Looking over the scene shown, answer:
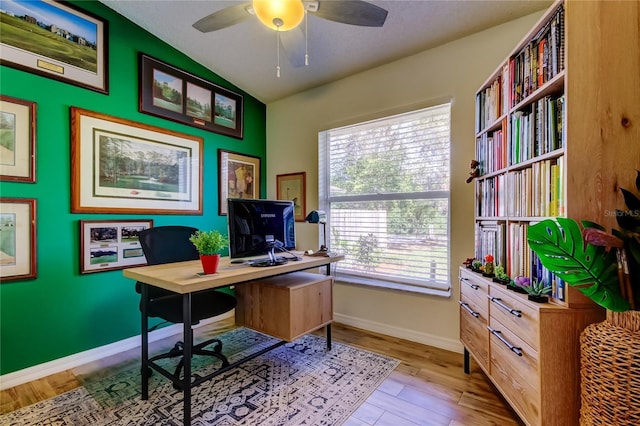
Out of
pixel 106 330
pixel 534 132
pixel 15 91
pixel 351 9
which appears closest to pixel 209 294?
pixel 106 330

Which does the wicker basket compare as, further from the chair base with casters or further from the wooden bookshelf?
the chair base with casters

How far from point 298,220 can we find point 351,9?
2.27m

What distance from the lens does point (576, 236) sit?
107cm

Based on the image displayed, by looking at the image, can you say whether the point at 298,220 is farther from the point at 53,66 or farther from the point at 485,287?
the point at 53,66

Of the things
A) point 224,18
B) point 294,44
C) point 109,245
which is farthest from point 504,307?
point 109,245

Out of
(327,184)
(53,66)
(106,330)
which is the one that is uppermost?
(53,66)

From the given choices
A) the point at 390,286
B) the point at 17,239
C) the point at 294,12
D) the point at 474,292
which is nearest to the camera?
the point at 294,12

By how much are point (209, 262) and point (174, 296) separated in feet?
2.19

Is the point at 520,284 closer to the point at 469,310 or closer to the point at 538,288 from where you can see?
the point at 538,288

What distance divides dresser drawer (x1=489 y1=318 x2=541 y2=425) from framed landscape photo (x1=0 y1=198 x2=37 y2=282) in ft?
9.97

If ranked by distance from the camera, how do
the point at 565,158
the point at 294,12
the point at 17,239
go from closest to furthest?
the point at 565,158
the point at 294,12
the point at 17,239

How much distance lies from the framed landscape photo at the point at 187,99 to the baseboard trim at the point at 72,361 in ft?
6.83

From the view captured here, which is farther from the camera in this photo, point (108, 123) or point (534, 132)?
point (108, 123)

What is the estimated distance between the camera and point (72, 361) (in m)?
2.18
